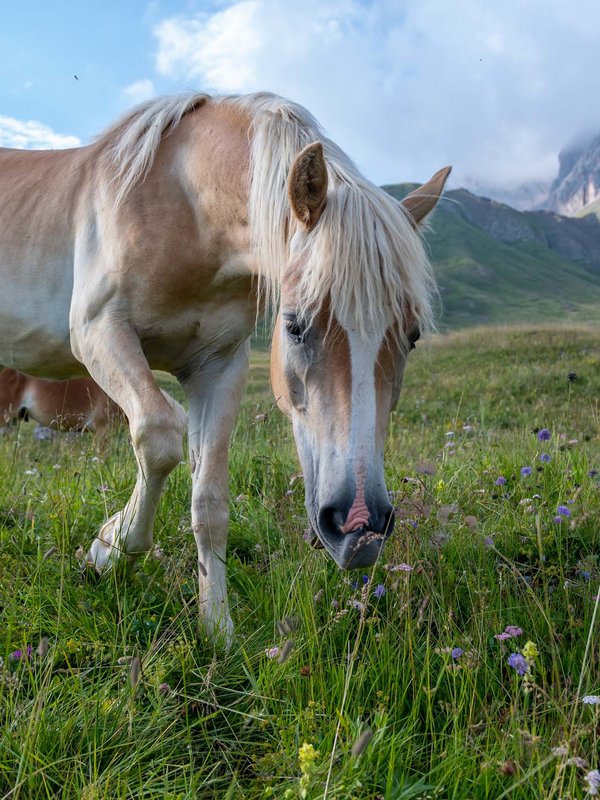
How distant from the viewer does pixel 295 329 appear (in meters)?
2.62

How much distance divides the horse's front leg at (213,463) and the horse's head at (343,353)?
31.3 inches

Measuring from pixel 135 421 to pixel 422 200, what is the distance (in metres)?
1.74

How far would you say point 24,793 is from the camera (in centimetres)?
186

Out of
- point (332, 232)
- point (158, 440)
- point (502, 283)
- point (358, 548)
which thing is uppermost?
point (502, 283)

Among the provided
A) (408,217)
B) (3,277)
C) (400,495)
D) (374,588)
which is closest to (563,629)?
(374,588)

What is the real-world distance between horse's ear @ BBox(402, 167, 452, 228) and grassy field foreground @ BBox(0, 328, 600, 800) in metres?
0.66

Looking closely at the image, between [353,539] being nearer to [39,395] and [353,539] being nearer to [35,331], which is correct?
[35,331]

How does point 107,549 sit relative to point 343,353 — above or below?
below

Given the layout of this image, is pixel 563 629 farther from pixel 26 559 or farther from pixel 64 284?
pixel 64 284

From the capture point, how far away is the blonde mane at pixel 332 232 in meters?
2.50

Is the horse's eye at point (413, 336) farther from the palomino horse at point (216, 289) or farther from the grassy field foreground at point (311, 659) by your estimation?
the grassy field foreground at point (311, 659)

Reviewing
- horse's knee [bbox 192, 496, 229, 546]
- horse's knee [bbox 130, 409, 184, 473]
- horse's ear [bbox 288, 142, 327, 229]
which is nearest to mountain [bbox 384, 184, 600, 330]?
horse's knee [bbox 192, 496, 229, 546]

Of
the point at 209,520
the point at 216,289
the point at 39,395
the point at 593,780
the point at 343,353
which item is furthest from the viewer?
the point at 39,395

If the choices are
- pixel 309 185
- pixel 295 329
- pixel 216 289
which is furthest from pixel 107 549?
pixel 309 185
